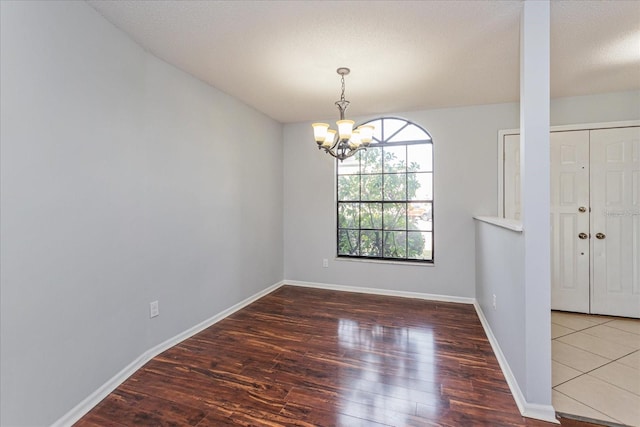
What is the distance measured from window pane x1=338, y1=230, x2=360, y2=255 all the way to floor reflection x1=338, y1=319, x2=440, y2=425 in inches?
→ 58.3

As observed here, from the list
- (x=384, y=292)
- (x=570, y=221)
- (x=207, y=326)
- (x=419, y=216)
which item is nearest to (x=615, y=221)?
(x=570, y=221)

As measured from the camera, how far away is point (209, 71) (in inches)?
109

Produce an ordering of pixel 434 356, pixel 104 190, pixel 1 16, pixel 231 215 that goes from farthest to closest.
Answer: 1. pixel 231 215
2. pixel 434 356
3. pixel 104 190
4. pixel 1 16

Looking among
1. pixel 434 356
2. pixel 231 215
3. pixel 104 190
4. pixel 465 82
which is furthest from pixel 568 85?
pixel 104 190

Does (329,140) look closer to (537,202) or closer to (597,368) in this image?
(537,202)

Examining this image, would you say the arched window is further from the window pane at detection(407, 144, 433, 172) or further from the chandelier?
the chandelier

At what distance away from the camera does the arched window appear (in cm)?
407

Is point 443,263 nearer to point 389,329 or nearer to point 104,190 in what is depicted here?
point 389,329

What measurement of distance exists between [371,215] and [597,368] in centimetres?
272

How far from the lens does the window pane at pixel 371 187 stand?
4281 millimetres

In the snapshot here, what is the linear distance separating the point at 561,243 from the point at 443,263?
1321 millimetres

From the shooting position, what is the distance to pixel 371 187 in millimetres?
4324

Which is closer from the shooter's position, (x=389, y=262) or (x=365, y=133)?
(x=365, y=133)

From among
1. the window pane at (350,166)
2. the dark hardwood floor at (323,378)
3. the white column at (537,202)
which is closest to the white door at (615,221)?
the dark hardwood floor at (323,378)
